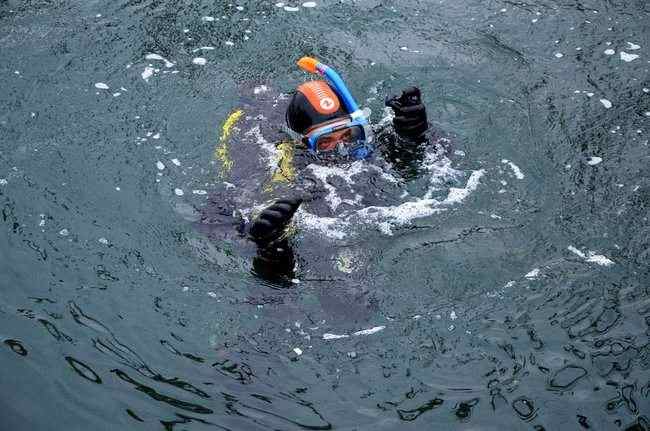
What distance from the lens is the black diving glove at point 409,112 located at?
18.7 feet

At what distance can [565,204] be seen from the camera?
550 cm

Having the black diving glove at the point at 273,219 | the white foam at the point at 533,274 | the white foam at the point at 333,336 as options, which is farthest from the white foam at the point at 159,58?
the white foam at the point at 533,274

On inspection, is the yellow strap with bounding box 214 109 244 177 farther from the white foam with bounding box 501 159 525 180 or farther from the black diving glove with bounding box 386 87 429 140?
the white foam with bounding box 501 159 525 180

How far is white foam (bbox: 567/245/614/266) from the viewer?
5020 millimetres

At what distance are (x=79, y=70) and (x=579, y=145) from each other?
5089mm

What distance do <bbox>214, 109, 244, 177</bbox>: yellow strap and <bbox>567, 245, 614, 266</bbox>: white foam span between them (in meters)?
2.96

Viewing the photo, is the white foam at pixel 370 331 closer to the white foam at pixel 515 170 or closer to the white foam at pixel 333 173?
the white foam at pixel 333 173

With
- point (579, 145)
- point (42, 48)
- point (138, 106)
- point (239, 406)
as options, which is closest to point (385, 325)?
point (239, 406)

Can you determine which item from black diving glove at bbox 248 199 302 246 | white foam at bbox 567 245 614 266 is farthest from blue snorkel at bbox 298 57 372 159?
white foam at bbox 567 245 614 266

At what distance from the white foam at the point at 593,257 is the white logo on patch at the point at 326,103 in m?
2.21

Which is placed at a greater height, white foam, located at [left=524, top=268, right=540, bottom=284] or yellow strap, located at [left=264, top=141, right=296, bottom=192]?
yellow strap, located at [left=264, top=141, right=296, bottom=192]

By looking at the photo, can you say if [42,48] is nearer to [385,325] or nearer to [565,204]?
[385,325]

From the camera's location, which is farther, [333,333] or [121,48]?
[121,48]

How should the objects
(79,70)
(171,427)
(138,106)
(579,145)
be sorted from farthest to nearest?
(79,70)
(138,106)
(579,145)
(171,427)
